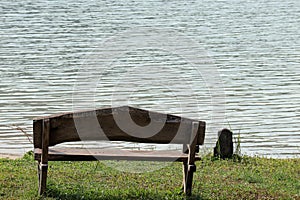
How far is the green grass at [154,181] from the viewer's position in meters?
7.12

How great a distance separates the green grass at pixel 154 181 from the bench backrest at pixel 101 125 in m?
0.61

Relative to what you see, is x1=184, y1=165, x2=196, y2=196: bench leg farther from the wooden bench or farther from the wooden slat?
the wooden slat

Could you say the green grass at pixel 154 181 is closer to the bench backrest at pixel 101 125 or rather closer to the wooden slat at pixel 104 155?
the wooden slat at pixel 104 155

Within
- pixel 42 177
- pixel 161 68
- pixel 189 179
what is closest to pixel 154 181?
pixel 189 179

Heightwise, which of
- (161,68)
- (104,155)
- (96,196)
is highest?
(161,68)

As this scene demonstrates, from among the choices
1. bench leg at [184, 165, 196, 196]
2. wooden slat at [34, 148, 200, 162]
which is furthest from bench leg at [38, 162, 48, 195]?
bench leg at [184, 165, 196, 196]

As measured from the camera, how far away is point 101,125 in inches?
263

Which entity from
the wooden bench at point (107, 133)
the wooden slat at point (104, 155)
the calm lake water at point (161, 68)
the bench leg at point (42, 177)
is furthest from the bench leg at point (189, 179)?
the calm lake water at point (161, 68)

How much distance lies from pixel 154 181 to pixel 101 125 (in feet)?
4.81

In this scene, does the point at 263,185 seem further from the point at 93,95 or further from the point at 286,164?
the point at 93,95

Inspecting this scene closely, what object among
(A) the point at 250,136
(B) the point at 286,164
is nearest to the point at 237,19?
(A) the point at 250,136

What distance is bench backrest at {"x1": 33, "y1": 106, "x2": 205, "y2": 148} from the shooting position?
6.63 m

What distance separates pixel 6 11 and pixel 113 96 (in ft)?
62.7

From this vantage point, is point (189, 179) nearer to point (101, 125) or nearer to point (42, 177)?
point (101, 125)
